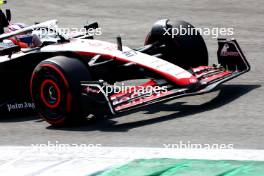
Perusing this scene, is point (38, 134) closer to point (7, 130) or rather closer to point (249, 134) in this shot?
point (7, 130)

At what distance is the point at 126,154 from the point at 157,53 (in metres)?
3.94

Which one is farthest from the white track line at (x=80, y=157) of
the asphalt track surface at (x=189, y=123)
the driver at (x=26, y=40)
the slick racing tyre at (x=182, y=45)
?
the slick racing tyre at (x=182, y=45)

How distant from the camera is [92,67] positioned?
11.2 m

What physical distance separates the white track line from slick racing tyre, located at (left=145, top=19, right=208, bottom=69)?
3464 millimetres

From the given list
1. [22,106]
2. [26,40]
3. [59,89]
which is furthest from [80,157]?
[26,40]

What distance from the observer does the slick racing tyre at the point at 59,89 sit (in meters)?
10.3

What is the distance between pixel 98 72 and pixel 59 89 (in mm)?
1040

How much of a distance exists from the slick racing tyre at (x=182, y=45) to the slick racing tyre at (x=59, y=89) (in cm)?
234

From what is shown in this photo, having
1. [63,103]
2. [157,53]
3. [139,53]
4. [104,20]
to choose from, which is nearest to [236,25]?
[104,20]

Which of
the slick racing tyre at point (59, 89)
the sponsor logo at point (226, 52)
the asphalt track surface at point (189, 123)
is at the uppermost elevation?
the sponsor logo at point (226, 52)

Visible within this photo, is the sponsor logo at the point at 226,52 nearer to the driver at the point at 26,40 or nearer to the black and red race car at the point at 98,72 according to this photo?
the black and red race car at the point at 98,72

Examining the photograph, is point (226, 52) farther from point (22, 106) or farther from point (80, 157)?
point (80, 157)

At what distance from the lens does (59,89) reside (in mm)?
10445

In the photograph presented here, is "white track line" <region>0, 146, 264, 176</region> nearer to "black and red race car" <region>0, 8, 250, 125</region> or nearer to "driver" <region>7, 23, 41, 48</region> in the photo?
"black and red race car" <region>0, 8, 250, 125</region>
